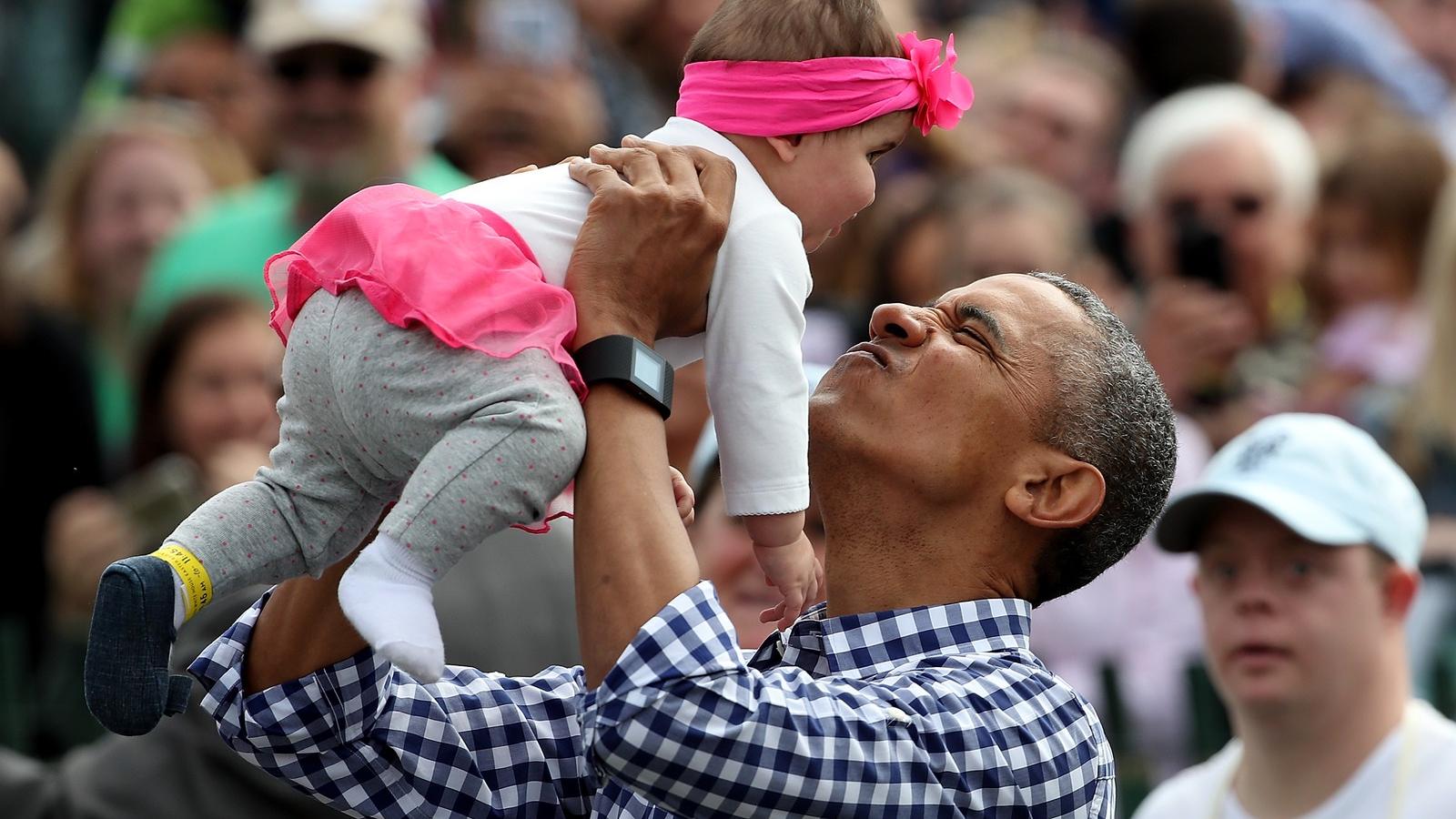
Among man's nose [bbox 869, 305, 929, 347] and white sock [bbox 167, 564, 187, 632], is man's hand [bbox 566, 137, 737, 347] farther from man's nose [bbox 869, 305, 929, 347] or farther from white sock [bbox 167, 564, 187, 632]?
white sock [bbox 167, 564, 187, 632]

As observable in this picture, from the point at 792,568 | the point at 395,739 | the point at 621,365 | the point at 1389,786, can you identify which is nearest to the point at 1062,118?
the point at 1389,786

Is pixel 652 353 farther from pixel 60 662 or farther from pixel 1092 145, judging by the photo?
pixel 1092 145

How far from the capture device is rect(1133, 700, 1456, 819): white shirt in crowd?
13.8 feet

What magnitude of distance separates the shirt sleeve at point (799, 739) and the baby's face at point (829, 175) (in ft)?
1.92

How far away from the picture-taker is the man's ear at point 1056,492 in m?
3.24

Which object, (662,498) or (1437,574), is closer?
(662,498)

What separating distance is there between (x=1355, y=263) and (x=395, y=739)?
15.9 feet

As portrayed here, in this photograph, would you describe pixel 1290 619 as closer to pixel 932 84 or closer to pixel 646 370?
pixel 932 84

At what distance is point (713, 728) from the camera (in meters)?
2.76

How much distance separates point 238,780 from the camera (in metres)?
4.71

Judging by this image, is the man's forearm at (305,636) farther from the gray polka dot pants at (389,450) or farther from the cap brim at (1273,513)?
the cap brim at (1273,513)

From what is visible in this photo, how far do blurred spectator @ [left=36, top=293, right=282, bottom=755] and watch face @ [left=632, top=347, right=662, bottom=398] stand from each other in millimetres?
2942

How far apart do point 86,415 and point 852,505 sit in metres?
3.80

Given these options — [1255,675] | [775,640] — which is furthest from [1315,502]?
[775,640]
